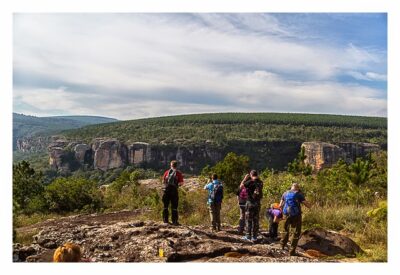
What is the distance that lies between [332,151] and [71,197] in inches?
1827

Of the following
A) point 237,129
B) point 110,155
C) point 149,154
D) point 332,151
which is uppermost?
point 237,129

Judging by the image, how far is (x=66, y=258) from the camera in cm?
545

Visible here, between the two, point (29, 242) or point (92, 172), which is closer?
point (29, 242)

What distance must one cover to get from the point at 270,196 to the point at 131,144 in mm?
48192

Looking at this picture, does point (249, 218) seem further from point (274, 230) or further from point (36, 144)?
point (36, 144)

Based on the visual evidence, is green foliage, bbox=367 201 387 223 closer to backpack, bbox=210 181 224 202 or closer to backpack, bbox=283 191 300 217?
backpack, bbox=283 191 300 217

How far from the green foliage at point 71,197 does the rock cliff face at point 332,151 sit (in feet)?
134

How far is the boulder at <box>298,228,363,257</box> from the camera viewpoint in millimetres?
7926

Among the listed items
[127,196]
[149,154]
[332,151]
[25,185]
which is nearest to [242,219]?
[127,196]

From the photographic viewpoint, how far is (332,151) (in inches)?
2283

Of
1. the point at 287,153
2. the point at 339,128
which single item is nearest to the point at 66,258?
the point at 287,153

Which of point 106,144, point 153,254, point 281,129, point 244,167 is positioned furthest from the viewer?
point 281,129

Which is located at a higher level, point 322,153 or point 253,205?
point 253,205

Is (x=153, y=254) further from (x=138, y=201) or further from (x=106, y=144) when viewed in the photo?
(x=106, y=144)
